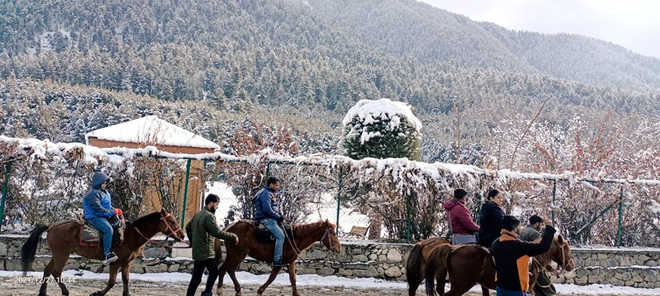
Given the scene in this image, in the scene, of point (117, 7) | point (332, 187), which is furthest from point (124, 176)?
point (117, 7)

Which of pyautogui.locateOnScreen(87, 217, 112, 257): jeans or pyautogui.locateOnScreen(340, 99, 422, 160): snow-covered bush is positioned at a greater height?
pyautogui.locateOnScreen(340, 99, 422, 160): snow-covered bush

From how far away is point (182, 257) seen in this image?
11898 millimetres

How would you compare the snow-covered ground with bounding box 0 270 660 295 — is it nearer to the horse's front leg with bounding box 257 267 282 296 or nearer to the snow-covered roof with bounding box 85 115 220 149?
the horse's front leg with bounding box 257 267 282 296

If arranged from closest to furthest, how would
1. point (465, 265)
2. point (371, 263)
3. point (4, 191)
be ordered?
1. point (465, 265)
2. point (4, 191)
3. point (371, 263)

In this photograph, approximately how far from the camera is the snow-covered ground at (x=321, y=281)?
1130 cm

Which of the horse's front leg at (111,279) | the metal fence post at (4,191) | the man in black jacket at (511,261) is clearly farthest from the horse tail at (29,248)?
the man in black jacket at (511,261)

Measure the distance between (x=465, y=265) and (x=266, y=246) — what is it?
3.51 meters

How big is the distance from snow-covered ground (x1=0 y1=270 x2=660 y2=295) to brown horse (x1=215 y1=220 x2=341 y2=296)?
5.56 feet

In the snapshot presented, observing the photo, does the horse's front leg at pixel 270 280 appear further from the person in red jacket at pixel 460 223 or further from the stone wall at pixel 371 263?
the person in red jacket at pixel 460 223

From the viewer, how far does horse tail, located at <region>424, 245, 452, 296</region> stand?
8.64 meters

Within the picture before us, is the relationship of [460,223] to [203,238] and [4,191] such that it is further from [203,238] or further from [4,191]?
[4,191]

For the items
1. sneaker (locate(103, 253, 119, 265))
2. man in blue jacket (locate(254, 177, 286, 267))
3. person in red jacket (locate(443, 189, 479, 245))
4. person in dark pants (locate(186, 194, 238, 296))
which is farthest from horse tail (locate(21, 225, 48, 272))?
person in red jacket (locate(443, 189, 479, 245))

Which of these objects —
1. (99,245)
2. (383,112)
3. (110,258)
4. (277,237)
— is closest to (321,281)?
(277,237)

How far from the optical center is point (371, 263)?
41.0 ft
